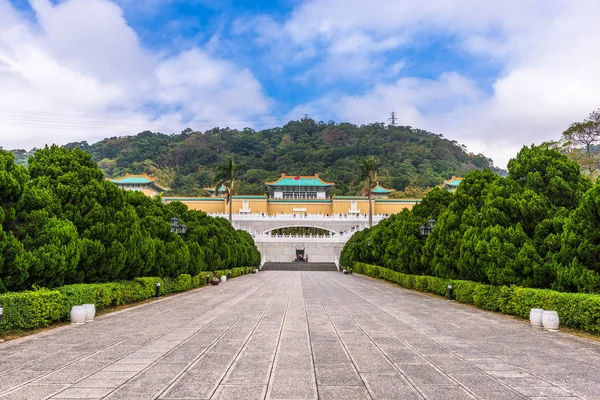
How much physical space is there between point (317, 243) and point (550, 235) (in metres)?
33.5

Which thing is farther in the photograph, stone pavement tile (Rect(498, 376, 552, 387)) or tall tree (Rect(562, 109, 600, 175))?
tall tree (Rect(562, 109, 600, 175))

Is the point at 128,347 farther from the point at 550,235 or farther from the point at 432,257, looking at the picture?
the point at 432,257

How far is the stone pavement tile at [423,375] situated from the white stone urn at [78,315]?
5.98m

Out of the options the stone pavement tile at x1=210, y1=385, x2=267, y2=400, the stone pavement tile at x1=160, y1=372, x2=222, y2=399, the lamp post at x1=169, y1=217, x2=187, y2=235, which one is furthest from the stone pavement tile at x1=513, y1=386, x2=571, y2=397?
the lamp post at x1=169, y1=217, x2=187, y2=235

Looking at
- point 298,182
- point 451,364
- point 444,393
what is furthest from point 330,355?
point 298,182

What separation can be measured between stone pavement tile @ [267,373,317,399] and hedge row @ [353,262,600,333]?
5.03m

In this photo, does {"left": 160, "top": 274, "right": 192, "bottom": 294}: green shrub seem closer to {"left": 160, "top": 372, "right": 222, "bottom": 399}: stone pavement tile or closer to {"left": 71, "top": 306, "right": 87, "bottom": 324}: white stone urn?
{"left": 71, "top": 306, "right": 87, "bottom": 324}: white stone urn

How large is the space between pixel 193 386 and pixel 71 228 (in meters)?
5.36

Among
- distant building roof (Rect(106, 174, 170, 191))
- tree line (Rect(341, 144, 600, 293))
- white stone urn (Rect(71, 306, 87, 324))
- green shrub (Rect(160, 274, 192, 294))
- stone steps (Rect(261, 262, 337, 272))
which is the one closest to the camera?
tree line (Rect(341, 144, 600, 293))

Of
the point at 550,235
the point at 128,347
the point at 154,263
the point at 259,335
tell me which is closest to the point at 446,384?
the point at 259,335

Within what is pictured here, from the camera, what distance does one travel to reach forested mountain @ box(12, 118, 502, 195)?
7162cm

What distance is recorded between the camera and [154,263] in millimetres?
13383

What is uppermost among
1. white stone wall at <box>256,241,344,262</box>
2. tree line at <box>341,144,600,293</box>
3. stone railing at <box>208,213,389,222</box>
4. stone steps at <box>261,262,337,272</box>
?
stone railing at <box>208,213,389,222</box>

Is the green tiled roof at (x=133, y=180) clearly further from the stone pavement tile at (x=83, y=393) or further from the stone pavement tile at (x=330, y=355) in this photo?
the stone pavement tile at (x=83, y=393)
